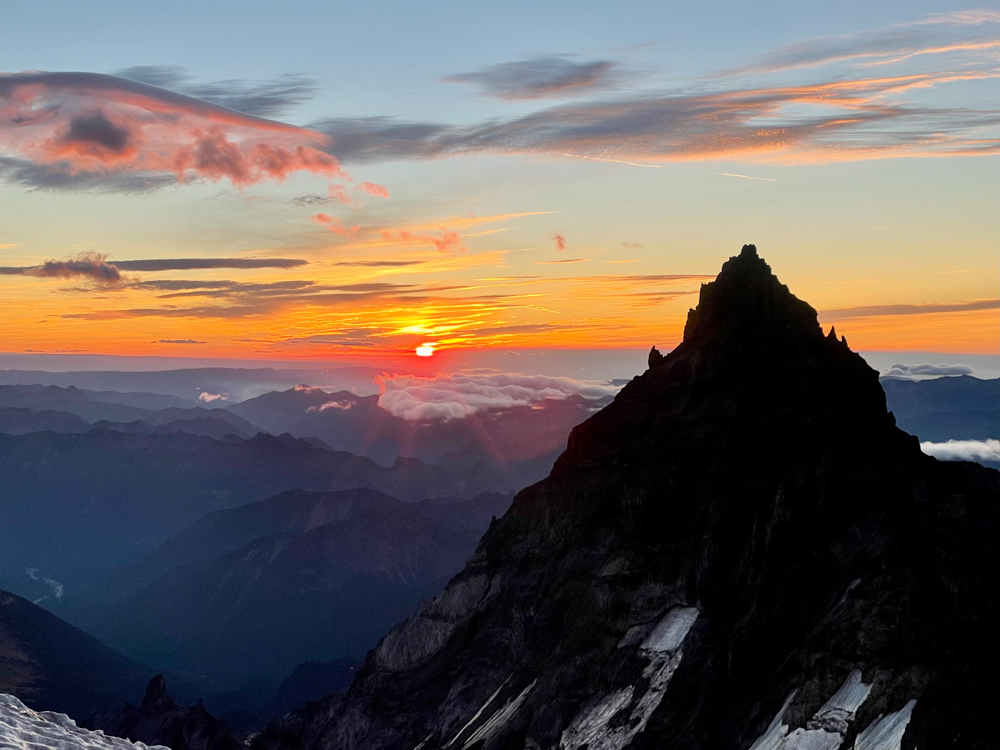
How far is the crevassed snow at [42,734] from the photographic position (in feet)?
A: 229

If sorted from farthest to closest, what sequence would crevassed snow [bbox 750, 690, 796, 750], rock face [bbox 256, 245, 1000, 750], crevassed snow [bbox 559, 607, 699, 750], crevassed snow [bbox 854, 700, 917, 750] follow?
crevassed snow [bbox 559, 607, 699, 750] → crevassed snow [bbox 750, 690, 796, 750] → rock face [bbox 256, 245, 1000, 750] → crevassed snow [bbox 854, 700, 917, 750]

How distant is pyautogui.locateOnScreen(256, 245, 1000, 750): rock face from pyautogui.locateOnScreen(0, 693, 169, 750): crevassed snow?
72102mm

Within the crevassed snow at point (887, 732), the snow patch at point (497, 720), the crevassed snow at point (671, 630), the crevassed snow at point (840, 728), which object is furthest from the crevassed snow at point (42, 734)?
the snow patch at point (497, 720)

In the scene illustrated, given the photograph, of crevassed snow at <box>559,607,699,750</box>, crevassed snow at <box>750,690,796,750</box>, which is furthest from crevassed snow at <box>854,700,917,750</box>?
crevassed snow at <box>559,607,699,750</box>

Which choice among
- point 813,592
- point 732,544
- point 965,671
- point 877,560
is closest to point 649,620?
point 732,544

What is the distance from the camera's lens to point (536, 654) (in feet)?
632

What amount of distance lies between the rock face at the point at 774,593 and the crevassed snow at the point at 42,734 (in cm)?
7210

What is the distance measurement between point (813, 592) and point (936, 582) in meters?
21.9

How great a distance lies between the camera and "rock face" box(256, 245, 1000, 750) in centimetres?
11500

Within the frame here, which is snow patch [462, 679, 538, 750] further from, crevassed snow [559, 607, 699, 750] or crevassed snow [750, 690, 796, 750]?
crevassed snow [750, 690, 796, 750]

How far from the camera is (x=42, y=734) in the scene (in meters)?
74.4

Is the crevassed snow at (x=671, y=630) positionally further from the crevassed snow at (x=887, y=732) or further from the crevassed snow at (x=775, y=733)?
the crevassed snow at (x=887, y=732)

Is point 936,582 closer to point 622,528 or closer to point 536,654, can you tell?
point 622,528

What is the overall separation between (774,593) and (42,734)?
99.7 m
